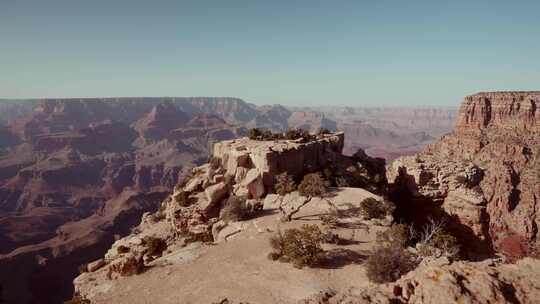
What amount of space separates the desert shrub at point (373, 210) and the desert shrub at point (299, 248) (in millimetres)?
6700

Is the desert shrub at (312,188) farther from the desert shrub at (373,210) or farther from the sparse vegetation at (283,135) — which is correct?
the sparse vegetation at (283,135)

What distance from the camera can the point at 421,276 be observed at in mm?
8969

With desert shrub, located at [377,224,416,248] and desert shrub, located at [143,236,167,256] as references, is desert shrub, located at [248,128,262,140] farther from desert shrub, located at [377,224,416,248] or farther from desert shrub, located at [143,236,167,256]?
desert shrub, located at [377,224,416,248]

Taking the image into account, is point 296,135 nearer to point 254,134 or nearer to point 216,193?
point 254,134

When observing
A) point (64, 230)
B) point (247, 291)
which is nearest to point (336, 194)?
point (247, 291)

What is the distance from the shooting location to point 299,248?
1656 centimetres

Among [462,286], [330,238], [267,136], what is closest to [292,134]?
[267,136]

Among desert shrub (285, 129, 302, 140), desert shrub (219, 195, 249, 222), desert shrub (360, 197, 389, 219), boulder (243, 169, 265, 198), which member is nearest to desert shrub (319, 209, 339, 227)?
desert shrub (360, 197, 389, 219)

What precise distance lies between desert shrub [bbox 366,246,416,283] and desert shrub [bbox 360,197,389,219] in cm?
795

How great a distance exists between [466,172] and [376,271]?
97.4 ft

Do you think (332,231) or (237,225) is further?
(237,225)

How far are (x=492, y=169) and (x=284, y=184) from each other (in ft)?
135

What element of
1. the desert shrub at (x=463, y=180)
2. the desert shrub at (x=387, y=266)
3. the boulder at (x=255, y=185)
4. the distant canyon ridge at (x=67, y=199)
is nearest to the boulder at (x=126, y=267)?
the boulder at (x=255, y=185)

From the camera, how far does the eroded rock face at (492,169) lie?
35375 millimetres
